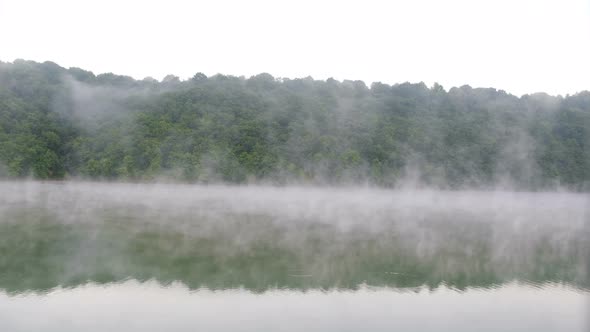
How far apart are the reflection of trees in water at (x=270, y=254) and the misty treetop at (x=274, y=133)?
1432 cm

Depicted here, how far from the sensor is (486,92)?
38.7 meters

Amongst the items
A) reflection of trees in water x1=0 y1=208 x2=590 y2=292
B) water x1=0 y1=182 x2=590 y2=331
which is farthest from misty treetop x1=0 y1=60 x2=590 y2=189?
reflection of trees in water x1=0 y1=208 x2=590 y2=292

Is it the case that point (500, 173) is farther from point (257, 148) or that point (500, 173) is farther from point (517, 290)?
point (517, 290)

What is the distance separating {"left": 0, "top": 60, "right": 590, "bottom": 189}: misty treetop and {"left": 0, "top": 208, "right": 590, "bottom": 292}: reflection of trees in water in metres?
14.3

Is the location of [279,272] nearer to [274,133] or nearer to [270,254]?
[270,254]

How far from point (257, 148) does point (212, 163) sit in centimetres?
333

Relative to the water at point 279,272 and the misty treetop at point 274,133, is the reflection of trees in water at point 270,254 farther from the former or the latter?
the misty treetop at point 274,133

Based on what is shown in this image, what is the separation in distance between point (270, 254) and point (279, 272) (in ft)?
4.15

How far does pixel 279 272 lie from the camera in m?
8.11

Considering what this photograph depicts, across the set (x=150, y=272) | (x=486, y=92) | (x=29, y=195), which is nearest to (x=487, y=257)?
(x=150, y=272)

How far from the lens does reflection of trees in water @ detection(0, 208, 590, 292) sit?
7723 mm

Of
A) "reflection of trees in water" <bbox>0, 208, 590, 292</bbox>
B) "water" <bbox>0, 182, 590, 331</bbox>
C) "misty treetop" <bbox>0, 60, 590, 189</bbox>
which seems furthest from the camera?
"misty treetop" <bbox>0, 60, 590, 189</bbox>

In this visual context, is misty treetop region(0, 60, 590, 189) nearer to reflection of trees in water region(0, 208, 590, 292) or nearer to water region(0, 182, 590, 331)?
water region(0, 182, 590, 331)

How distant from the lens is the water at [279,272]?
609cm
